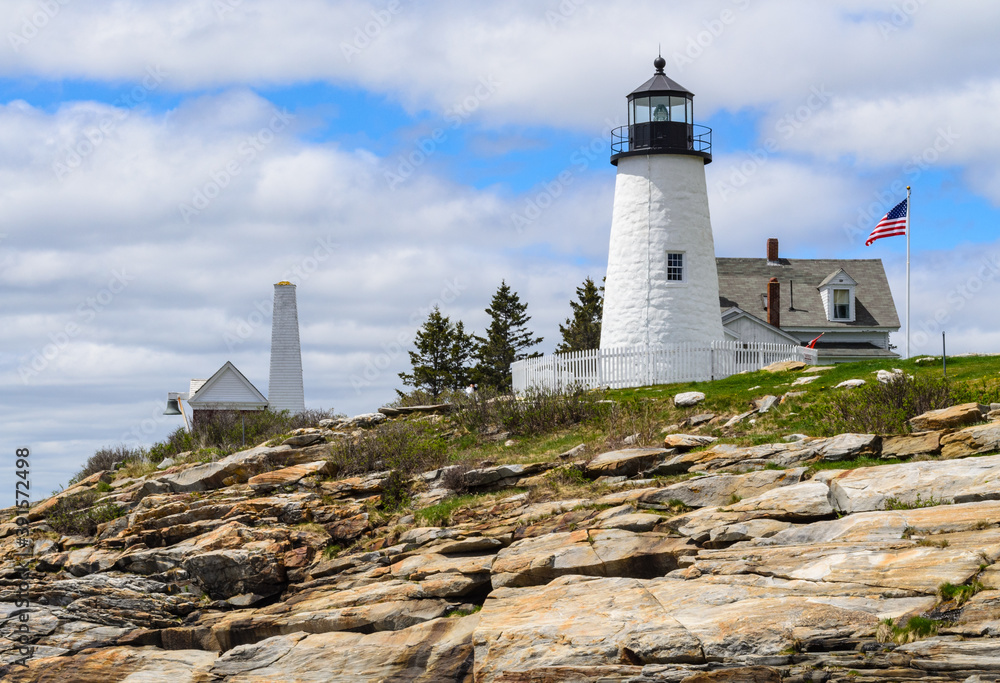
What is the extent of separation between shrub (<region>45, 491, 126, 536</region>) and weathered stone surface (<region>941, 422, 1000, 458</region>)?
16448 mm

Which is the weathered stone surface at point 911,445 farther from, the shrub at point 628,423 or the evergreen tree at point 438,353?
the evergreen tree at point 438,353

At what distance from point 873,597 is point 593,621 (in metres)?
3.35

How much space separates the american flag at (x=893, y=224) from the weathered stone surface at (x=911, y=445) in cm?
1870

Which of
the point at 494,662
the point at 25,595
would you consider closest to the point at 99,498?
the point at 25,595

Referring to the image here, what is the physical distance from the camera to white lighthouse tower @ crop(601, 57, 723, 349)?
31.1 meters

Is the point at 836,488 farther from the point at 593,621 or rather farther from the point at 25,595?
the point at 25,595

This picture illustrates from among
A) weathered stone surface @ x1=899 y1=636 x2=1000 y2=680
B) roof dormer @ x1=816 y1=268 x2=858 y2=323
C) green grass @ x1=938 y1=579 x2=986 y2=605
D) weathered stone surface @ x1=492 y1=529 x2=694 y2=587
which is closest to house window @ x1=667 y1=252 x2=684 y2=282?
roof dormer @ x1=816 y1=268 x2=858 y2=323

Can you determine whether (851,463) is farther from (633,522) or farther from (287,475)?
(287,475)

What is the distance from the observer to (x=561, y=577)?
14.4 m

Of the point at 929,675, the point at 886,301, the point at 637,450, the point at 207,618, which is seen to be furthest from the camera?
the point at 886,301

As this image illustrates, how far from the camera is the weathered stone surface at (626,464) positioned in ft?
60.8

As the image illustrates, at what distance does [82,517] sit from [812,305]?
3276cm

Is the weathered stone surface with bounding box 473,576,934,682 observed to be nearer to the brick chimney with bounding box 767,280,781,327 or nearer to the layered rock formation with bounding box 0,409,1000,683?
the layered rock formation with bounding box 0,409,1000,683

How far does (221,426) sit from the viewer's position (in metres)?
31.5
